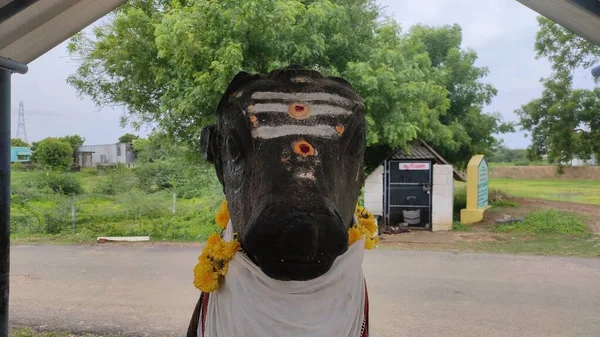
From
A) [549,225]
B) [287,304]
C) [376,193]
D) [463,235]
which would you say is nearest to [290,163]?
[287,304]

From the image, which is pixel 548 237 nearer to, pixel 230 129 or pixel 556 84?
pixel 556 84

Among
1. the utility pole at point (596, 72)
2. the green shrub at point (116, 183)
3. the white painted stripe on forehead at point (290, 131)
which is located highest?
the utility pole at point (596, 72)

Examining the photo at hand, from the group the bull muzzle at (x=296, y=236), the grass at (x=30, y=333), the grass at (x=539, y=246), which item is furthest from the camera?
the grass at (x=539, y=246)

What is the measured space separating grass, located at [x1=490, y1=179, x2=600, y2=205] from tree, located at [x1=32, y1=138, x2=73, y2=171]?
1848 centimetres

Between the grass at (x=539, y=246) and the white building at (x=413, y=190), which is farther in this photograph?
the white building at (x=413, y=190)

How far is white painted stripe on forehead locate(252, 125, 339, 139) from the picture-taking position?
163 cm

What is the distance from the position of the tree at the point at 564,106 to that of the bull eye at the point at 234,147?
13.5 meters

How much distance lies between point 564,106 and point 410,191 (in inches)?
221


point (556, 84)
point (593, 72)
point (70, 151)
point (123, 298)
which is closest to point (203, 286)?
point (593, 72)

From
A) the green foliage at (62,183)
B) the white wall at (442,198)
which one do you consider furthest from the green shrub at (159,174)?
the white wall at (442,198)

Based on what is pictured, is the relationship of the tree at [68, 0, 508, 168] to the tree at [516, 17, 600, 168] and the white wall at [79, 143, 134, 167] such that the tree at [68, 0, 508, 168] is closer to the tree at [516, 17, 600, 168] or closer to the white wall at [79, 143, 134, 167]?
the tree at [516, 17, 600, 168]

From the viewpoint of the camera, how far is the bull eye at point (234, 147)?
176 centimetres

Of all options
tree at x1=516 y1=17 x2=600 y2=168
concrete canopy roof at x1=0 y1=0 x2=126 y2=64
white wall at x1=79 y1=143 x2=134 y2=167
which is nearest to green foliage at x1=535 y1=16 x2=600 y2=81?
tree at x1=516 y1=17 x2=600 y2=168

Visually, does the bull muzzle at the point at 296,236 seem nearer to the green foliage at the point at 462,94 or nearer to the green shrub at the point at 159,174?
the green foliage at the point at 462,94
